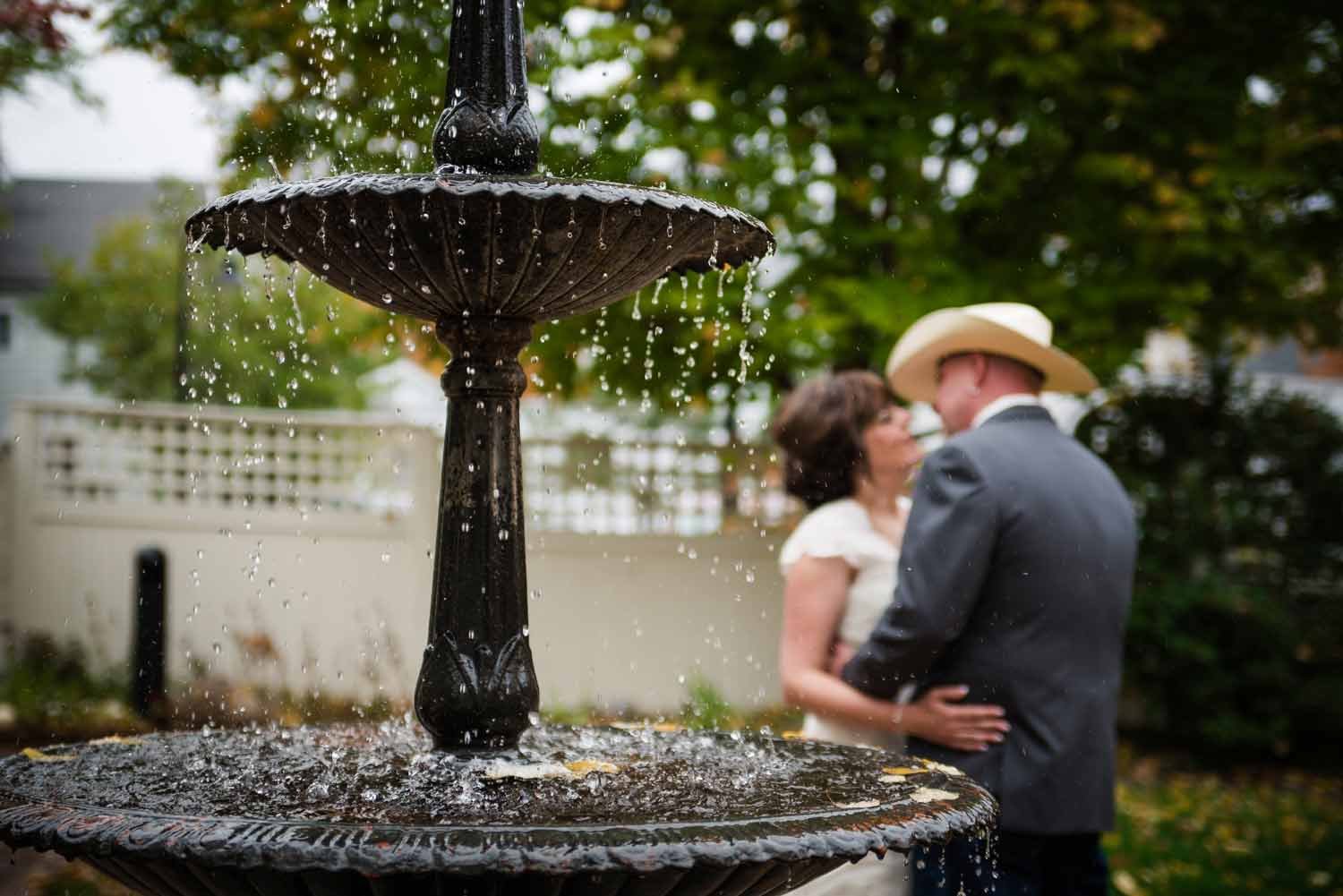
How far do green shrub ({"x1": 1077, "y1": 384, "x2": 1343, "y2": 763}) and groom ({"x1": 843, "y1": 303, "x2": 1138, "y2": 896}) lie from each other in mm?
7441

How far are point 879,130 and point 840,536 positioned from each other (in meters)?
5.45

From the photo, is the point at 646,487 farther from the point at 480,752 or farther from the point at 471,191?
the point at 471,191

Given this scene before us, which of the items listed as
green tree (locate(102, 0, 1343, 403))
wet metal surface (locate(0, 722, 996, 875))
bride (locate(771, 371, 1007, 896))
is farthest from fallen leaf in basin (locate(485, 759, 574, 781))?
green tree (locate(102, 0, 1343, 403))

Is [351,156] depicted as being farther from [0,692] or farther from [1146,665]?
[1146,665]

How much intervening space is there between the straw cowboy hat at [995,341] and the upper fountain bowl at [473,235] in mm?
1047

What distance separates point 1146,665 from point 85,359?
1187 inches

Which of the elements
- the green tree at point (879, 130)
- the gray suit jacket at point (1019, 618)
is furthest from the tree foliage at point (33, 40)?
the gray suit jacket at point (1019, 618)

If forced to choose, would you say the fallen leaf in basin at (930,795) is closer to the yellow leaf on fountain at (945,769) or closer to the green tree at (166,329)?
the yellow leaf on fountain at (945,769)

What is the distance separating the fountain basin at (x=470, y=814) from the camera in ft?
6.46

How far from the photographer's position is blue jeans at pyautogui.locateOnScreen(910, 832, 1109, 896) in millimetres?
3342

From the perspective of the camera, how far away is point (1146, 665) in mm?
10672

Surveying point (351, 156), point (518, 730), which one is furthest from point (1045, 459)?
point (351, 156)

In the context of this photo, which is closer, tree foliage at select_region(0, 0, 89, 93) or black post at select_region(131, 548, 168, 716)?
tree foliage at select_region(0, 0, 89, 93)

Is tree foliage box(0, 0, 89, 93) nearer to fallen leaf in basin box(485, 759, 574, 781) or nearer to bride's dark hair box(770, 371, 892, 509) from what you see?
bride's dark hair box(770, 371, 892, 509)
